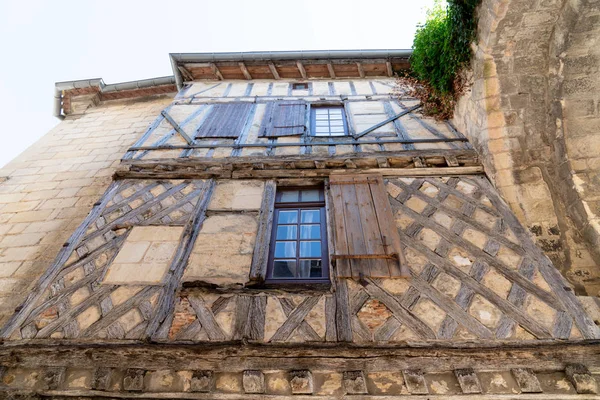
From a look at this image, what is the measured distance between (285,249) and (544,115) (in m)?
3.67

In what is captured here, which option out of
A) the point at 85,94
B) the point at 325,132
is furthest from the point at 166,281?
the point at 85,94

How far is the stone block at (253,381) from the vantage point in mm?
2372

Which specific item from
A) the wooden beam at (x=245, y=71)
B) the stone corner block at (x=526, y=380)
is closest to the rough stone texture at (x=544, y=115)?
Answer: the stone corner block at (x=526, y=380)

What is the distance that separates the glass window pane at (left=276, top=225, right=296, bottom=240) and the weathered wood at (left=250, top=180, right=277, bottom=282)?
12 centimetres

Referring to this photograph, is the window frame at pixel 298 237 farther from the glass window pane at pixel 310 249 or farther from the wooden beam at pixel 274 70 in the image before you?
the wooden beam at pixel 274 70

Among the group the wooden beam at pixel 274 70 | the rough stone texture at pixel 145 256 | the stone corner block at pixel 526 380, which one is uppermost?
the wooden beam at pixel 274 70

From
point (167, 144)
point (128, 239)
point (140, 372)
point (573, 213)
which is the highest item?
point (167, 144)

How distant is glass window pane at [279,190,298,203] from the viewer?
4253mm

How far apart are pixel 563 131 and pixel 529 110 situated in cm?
46

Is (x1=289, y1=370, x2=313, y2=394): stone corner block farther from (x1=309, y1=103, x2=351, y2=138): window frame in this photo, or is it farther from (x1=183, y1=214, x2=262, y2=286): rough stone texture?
(x1=309, y1=103, x2=351, y2=138): window frame

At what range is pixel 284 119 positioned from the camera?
18.6 feet

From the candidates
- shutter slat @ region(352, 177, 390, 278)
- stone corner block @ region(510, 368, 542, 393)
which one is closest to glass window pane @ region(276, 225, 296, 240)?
shutter slat @ region(352, 177, 390, 278)

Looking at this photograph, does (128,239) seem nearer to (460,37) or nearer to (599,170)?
(460,37)

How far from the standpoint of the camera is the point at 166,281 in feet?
10.3
